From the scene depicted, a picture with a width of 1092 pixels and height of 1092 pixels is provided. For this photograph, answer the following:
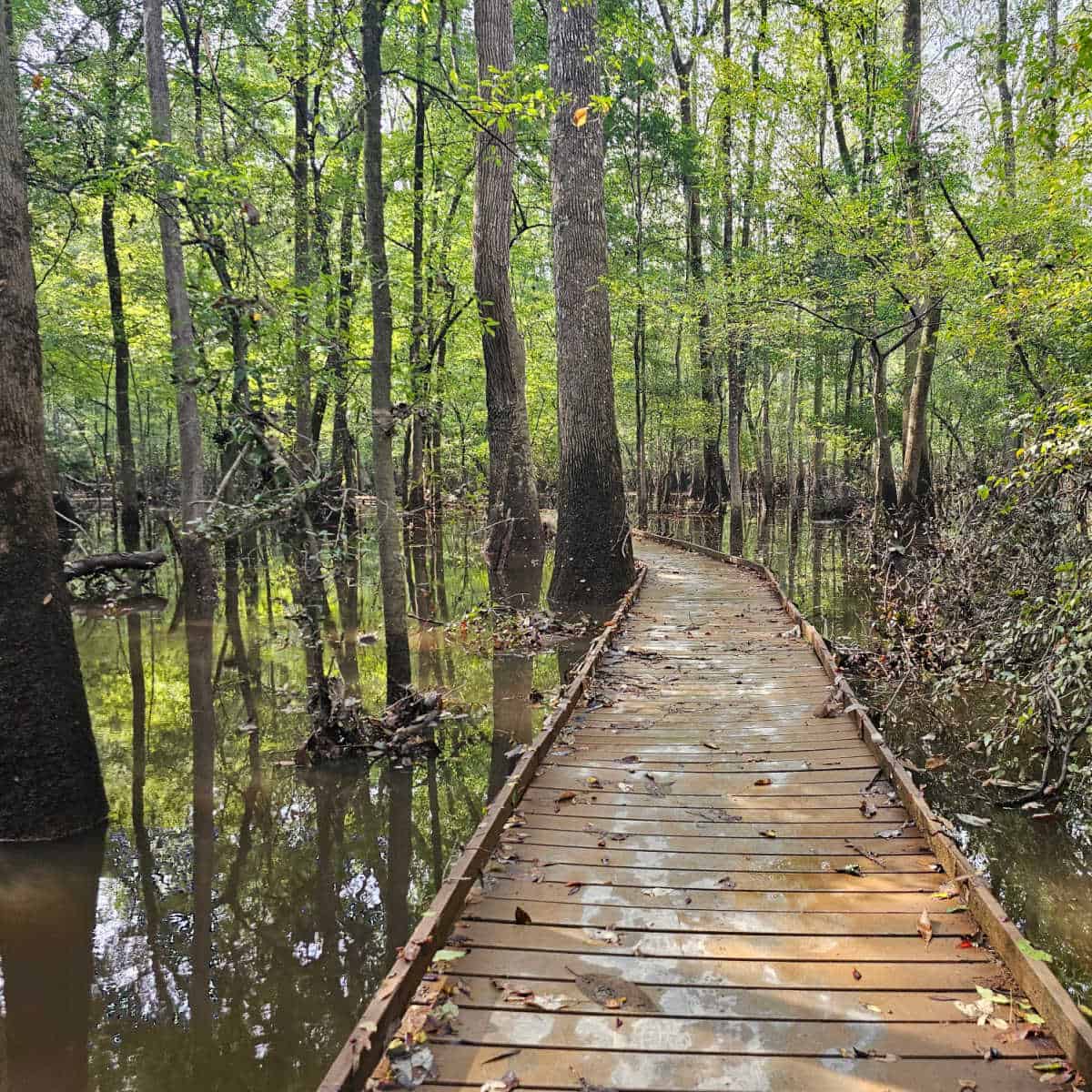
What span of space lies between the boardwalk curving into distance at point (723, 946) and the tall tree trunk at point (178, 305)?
27.7 ft

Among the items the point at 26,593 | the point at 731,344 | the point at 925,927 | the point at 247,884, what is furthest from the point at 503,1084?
the point at 731,344

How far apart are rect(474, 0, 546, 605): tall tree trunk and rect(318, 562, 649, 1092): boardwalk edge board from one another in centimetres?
763

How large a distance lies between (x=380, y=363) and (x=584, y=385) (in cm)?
454

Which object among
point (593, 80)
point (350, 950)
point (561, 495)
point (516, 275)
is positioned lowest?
point (350, 950)

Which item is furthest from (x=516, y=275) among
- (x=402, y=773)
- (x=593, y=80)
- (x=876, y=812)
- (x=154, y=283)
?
(x=876, y=812)

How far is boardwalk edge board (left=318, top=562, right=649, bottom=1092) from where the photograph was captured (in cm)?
225

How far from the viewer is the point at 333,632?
36.9 feet

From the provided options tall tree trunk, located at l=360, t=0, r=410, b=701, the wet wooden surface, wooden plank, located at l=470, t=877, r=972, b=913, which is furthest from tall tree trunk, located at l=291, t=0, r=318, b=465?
wooden plank, located at l=470, t=877, r=972, b=913

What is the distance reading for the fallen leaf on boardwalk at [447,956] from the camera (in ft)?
9.39

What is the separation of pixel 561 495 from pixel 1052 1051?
8.95 m

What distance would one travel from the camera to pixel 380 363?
21.5ft

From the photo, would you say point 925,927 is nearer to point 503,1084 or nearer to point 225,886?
point 503,1084

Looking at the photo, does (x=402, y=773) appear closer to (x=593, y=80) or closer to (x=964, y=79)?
(x=593, y=80)

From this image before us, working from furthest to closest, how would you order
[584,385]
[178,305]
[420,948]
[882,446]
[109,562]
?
[882,446], [109,562], [178,305], [584,385], [420,948]
